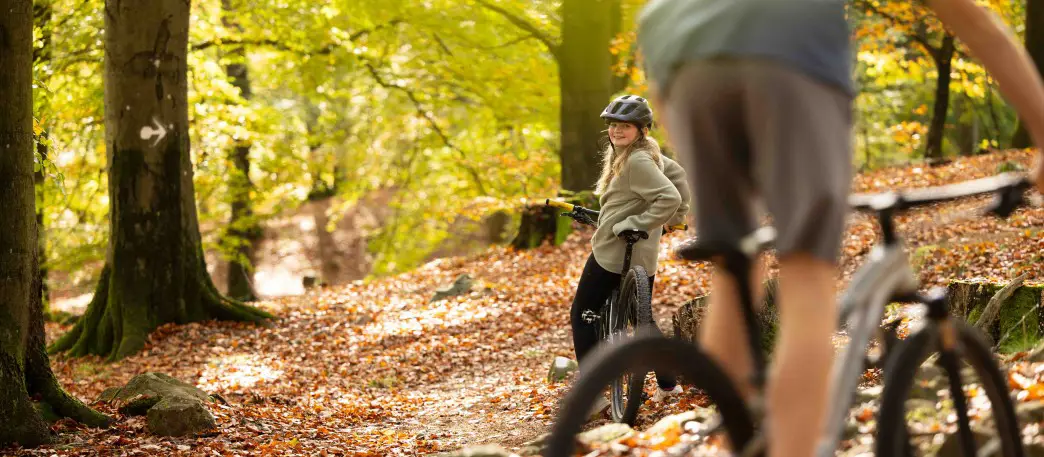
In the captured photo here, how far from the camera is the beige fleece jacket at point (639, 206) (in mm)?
5543

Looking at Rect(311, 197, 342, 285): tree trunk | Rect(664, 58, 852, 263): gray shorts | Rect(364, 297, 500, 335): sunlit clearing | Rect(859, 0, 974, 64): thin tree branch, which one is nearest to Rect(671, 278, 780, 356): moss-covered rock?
Rect(664, 58, 852, 263): gray shorts

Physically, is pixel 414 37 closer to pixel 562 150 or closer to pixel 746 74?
pixel 562 150

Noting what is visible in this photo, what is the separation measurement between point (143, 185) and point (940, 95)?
47.5 feet

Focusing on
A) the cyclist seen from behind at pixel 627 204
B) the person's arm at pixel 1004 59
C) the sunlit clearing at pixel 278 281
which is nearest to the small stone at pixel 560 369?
the cyclist seen from behind at pixel 627 204

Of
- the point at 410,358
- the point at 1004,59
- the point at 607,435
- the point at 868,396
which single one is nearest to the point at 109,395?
the point at 410,358

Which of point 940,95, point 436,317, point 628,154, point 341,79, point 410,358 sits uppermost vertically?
point 341,79

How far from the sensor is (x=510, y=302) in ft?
39.7

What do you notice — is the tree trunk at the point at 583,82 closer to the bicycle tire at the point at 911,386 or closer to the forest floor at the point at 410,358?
the forest floor at the point at 410,358

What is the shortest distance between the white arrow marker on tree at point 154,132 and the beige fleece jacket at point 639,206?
22.6 ft

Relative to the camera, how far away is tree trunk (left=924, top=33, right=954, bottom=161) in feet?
57.1

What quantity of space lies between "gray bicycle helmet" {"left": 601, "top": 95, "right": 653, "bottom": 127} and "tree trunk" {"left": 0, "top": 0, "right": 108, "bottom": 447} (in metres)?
3.61

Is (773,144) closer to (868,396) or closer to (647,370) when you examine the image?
(647,370)

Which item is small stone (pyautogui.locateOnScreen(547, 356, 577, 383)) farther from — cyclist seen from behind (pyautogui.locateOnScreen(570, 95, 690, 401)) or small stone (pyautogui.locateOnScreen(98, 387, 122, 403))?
small stone (pyautogui.locateOnScreen(98, 387, 122, 403))

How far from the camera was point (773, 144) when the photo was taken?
201cm
